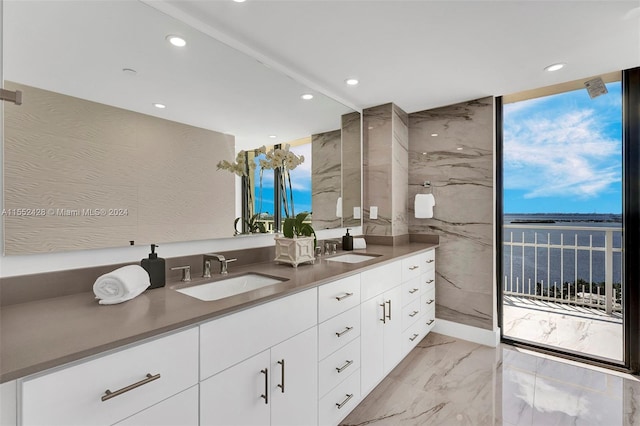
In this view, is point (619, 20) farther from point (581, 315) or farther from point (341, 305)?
point (581, 315)

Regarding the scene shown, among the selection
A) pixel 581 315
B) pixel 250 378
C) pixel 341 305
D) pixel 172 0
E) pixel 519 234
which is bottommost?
pixel 581 315

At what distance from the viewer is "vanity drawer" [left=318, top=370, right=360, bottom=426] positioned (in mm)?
1459

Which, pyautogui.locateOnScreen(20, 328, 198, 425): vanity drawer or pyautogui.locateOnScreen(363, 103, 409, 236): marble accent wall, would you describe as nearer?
pyautogui.locateOnScreen(20, 328, 198, 425): vanity drawer

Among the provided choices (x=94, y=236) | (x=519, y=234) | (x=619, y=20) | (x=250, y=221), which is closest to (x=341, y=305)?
(x=250, y=221)

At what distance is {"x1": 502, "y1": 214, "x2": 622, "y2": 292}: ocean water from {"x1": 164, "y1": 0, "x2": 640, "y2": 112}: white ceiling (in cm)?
162

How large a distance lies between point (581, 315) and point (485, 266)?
172 centimetres

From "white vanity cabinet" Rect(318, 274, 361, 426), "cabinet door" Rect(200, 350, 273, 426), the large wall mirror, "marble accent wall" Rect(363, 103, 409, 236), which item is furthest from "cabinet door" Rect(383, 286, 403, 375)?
the large wall mirror

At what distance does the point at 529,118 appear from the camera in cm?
324

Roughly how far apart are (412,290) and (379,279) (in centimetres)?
61

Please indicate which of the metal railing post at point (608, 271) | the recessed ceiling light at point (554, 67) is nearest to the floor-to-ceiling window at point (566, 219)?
the metal railing post at point (608, 271)

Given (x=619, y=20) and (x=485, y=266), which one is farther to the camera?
(x=485, y=266)

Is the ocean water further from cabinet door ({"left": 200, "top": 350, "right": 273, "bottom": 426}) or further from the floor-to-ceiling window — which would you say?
cabinet door ({"left": 200, "top": 350, "right": 273, "bottom": 426})

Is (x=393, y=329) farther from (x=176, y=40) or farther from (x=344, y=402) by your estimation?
(x=176, y=40)

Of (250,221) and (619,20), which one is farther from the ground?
(619,20)
